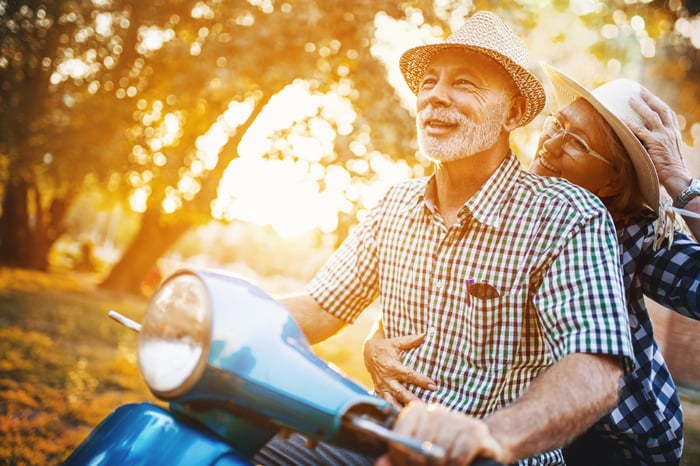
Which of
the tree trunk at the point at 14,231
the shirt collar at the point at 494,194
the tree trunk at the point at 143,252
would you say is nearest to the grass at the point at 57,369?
the tree trunk at the point at 143,252

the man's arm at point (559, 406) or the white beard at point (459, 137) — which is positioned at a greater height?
the white beard at point (459, 137)

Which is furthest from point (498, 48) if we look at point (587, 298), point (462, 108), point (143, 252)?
point (143, 252)

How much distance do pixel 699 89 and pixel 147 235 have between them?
11666 millimetres

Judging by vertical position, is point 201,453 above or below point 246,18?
below

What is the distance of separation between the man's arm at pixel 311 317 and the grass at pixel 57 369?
2706 mm

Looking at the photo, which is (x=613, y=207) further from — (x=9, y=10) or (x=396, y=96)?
(x=9, y=10)

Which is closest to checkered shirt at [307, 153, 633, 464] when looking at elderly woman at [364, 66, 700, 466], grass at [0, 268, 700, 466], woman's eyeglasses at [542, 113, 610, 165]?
elderly woman at [364, 66, 700, 466]

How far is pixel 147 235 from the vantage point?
43.2ft

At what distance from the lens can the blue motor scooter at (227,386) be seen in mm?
953

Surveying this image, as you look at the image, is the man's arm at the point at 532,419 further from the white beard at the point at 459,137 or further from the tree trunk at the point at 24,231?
the tree trunk at the point at 24,231

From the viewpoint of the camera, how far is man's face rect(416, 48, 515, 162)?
6.28ft

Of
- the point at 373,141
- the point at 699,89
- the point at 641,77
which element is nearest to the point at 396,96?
the point at 373,141

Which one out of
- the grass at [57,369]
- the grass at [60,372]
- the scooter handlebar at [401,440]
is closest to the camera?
the scooter handlebar at [401,440]

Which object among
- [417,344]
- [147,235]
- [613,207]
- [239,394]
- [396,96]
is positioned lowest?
[147,235]
